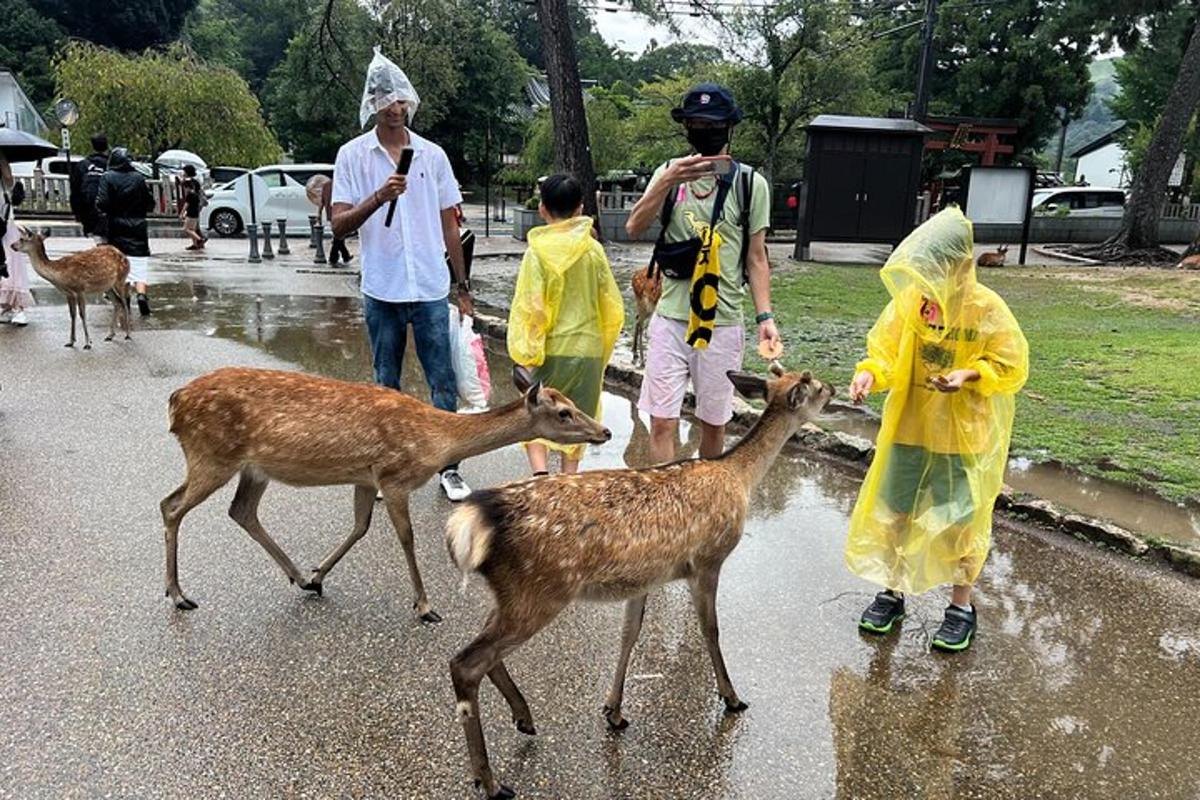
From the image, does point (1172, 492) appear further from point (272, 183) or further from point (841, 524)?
point (272, 183)

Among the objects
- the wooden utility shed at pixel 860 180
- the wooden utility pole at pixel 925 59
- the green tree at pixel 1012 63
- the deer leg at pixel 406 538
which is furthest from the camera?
Answer: the green tree at pixel 1012 63

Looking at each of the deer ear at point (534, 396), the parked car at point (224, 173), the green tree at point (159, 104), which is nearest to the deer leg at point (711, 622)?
the deer ear at point (534, 396)

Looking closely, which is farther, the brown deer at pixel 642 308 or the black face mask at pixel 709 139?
the brown deer at pixel 642 308

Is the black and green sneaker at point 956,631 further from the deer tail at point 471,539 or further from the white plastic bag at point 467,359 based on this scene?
the white plastic bag at point 467,359

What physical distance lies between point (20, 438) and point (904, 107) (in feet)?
98.9

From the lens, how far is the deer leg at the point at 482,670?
8.20 ft

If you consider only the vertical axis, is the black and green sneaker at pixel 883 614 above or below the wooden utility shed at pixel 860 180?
below

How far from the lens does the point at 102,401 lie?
20.7ft

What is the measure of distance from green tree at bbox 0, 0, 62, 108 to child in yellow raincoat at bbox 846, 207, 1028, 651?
42.8 m

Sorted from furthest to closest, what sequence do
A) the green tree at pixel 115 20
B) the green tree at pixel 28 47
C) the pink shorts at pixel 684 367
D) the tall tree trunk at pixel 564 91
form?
1. the green tree at pixel 115 20
2. the green tree at pixel 28 47
3. the tall tree trunk at pixel 564 91
4. the pink shorts at pixel 684 367

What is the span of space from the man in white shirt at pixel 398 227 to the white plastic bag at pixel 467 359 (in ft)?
0.13

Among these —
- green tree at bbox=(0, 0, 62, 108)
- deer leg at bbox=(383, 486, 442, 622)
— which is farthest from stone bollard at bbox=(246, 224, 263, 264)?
green tree at bbox=(0, 0, 62, 108)

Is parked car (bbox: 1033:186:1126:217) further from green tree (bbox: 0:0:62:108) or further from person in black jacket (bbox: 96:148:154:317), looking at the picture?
green tree (bbox: 0:0:62:108)

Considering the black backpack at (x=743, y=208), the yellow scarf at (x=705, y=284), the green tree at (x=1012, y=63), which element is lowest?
the yellow scarf at (x=705, y=284)
